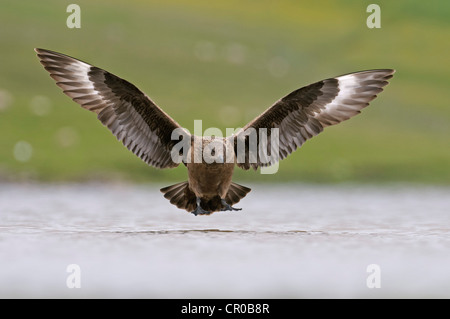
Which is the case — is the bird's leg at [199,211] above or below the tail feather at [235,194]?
below

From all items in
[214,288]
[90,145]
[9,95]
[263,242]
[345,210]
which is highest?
[9,95]

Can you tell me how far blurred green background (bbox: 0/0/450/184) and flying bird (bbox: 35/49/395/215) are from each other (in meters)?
4.15

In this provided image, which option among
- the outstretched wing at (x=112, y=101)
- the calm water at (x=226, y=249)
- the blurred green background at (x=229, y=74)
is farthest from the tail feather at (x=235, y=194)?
the blurred green background at (x=229, y=74)

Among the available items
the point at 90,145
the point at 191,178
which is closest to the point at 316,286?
the point at 191,178

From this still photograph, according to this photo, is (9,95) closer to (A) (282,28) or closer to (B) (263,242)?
(A) (282,28)

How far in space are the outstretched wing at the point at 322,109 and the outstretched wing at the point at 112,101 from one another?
800 millimetres

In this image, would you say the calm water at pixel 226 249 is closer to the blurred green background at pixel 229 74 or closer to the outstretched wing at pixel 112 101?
the outstretched wing at pixel 112 101

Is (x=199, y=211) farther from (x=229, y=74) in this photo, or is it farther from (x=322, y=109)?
(x=229, y=74)

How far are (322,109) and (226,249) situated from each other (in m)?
2.13

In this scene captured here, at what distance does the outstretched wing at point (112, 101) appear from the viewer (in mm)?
7625

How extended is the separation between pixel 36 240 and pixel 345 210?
410 cm

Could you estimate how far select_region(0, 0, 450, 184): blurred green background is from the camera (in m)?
12.8

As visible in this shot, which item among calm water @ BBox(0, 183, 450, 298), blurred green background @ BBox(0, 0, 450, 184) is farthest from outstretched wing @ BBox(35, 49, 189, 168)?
blurred green background @ BBox(0, 0, 450, 184)

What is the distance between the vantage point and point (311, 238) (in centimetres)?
702
